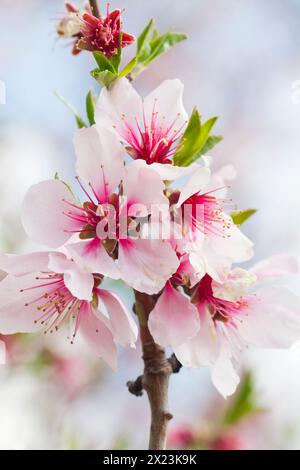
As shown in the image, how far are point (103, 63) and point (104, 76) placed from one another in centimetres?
2

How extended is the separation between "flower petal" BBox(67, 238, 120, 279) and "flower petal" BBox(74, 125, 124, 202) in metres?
0.07

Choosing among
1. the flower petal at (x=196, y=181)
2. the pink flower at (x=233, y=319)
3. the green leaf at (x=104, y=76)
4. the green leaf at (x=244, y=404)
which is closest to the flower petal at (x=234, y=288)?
A: the pink flower at (x=233, y=319)

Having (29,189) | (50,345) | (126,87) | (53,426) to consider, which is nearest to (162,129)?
(126,87)

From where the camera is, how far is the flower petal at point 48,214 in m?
0.66

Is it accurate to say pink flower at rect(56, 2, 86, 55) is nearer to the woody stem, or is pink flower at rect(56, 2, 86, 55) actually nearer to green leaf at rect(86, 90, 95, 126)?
green leaf at rect(86, 90, 95, 126)

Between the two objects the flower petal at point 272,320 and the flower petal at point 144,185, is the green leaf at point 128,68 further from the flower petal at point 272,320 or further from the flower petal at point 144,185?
the flower petal at point 272,320

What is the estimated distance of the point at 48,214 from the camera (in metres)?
0.67

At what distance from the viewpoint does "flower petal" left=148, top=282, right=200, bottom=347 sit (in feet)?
2.16

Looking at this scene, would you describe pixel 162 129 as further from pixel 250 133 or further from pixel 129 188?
pixel 250 133

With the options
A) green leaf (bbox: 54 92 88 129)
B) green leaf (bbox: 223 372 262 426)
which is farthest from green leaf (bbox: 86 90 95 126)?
green leaf (bbox: 223 372 262 426)

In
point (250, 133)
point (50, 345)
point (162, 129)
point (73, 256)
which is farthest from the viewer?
point (250, 133)

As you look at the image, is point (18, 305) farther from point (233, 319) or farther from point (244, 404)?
point (244, 404)

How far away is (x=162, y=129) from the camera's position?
2.43 ft
